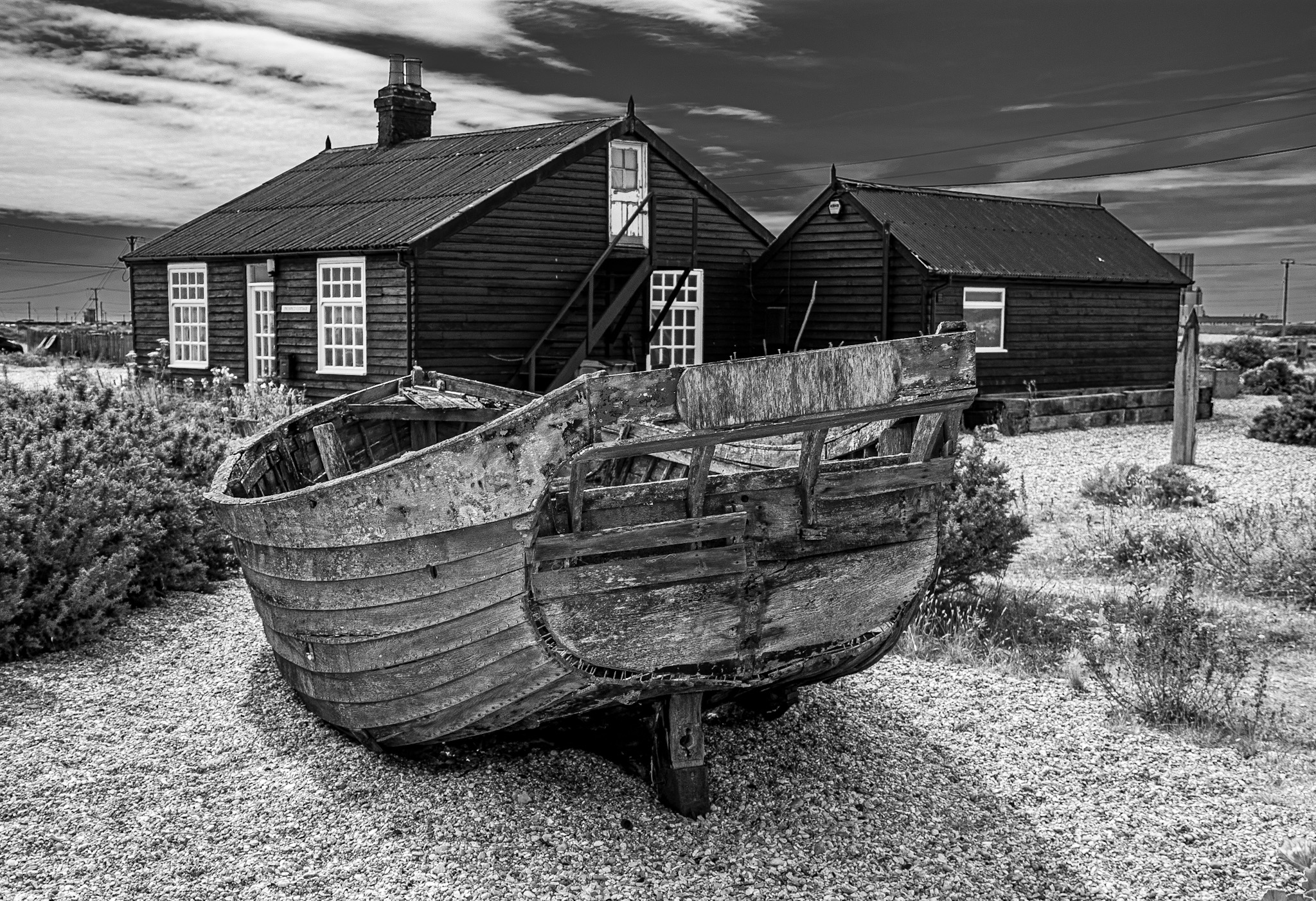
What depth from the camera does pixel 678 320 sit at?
23.2 meters

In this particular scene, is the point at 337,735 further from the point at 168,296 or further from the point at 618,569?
the point at 168,296

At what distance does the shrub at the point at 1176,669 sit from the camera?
20.4ft

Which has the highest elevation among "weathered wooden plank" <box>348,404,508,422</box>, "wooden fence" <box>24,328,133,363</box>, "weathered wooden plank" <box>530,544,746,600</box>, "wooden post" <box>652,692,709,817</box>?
"weathered wooden plank" <box>348,404,508,422</box>

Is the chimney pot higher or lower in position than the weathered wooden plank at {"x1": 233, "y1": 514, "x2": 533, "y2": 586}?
higher

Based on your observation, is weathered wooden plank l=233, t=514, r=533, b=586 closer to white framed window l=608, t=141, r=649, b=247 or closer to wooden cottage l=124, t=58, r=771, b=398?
wooden cottage l=124, t=58, r=771, b=398

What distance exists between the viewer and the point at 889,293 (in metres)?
21.8

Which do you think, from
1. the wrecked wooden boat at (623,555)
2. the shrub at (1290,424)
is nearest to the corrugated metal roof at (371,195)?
the shrub at (1290,424)

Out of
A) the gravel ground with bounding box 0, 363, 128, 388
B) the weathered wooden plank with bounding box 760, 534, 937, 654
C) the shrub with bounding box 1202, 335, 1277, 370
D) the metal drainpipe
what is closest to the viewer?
the weathered wooden plank with bounding box 760, 534, 937, 654

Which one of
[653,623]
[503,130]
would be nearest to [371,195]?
[503,130]

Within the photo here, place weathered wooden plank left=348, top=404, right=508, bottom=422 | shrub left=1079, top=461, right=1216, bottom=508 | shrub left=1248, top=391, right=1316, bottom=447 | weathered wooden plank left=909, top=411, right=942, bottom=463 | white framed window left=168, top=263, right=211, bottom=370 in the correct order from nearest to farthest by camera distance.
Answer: weathered wooden plank left=909, top=411, right=942, bottom=463, weathered wooden plank left=348, top=404, right=508, bottom=422, shrub left=1079, top=461, right=1216, bottom=508, shrub left=1248, top=391, right=1316, bottom=447, white framed window left=168, top=263, right=211, bottom=370

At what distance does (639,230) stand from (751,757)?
692 inches

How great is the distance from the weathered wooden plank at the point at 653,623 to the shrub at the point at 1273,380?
100 ft

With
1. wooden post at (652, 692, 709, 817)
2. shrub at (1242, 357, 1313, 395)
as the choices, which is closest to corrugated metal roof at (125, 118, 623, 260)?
wooden post at (652, 692, 709, 817)

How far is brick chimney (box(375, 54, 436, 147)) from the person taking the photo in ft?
85.2
